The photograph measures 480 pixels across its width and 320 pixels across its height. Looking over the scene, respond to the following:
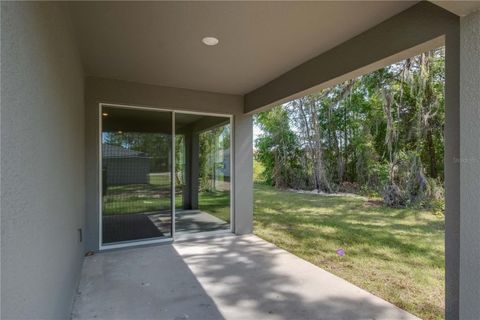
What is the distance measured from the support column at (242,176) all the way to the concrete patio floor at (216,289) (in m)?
1.14

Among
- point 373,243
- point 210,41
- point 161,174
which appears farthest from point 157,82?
point 373,243

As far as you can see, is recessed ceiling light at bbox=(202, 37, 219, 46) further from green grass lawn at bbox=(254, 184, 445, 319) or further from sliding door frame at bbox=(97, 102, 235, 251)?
green grass lawn at bbox=(254, 184, 445, 319)

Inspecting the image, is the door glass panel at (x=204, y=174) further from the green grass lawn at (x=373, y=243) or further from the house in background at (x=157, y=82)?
the green grass lawn at (x=373, y=243)

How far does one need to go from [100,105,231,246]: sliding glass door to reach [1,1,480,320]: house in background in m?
0.13

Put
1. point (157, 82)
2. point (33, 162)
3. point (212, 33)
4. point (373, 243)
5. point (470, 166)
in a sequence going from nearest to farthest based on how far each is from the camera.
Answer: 1. point (33, 162)
2. point (470, 166)
3. point (212, 33)
4. point (157, 82)
5. point (373, 243)

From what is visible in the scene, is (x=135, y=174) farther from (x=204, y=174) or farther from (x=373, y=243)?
(x=373, y=243)

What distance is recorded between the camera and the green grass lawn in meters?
2.95

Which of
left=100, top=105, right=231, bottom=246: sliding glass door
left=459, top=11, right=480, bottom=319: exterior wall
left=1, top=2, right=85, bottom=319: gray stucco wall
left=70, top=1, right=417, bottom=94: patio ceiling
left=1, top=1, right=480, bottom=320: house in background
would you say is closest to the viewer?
left=1, top=2, right=85, bottom=319: gray stucco wall

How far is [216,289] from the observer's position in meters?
2.98

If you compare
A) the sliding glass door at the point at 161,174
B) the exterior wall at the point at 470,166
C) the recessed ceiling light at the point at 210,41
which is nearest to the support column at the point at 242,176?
the sliding glass door at the point at 161,174

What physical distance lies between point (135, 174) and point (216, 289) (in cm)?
234

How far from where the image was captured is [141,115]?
461 centimetres

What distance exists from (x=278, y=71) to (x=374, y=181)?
23.0 feet

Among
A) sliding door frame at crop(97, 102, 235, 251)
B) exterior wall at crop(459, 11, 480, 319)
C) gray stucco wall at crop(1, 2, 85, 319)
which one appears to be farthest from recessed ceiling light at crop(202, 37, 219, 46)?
exterior wall at crop(459, 11, 480, 319)
